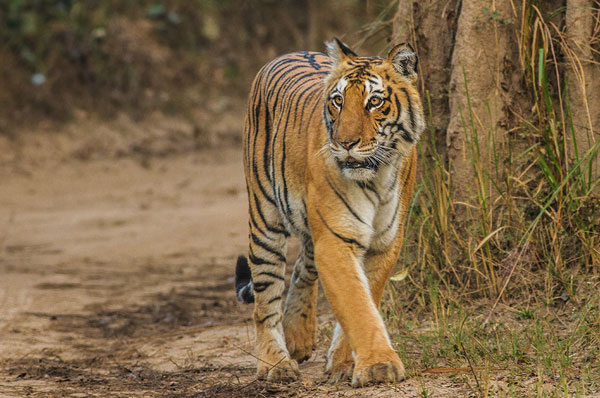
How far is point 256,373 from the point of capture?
4.39 metres

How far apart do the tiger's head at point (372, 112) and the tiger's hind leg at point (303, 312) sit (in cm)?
99

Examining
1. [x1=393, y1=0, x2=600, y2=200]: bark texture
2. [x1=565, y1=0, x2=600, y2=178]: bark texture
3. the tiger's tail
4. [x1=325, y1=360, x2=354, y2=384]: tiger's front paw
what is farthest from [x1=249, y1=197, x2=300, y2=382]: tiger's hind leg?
[x1=565, y1=0, x2=600, y2=178]: bark texture

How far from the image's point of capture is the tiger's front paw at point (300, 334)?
4707mm

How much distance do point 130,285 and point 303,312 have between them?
2.69 meters

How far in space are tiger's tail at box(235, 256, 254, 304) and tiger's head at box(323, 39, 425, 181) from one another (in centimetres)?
122

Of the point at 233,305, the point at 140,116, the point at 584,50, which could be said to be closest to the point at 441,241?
the point at 584,50

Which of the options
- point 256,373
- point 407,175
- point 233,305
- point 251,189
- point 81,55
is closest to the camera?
point 407,175

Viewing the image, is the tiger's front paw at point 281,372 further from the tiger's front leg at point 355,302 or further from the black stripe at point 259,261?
the black stripe at point 259,261

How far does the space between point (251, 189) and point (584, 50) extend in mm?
1817

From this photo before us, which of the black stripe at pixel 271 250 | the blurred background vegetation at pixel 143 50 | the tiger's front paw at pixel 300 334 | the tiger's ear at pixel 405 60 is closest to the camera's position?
the tiger's ear at pixel 405 60

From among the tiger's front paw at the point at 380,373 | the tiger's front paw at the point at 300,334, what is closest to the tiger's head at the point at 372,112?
the tiger's front paw at the point at 380,373

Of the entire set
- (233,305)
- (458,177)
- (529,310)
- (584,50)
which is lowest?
(233,305)

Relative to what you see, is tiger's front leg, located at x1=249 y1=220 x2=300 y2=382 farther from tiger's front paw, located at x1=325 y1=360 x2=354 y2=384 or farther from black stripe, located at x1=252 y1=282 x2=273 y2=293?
tiger's front paw, located at x1=325 y1=360 x2=354 y2=384

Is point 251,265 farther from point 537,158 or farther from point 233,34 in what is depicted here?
point 233,34
